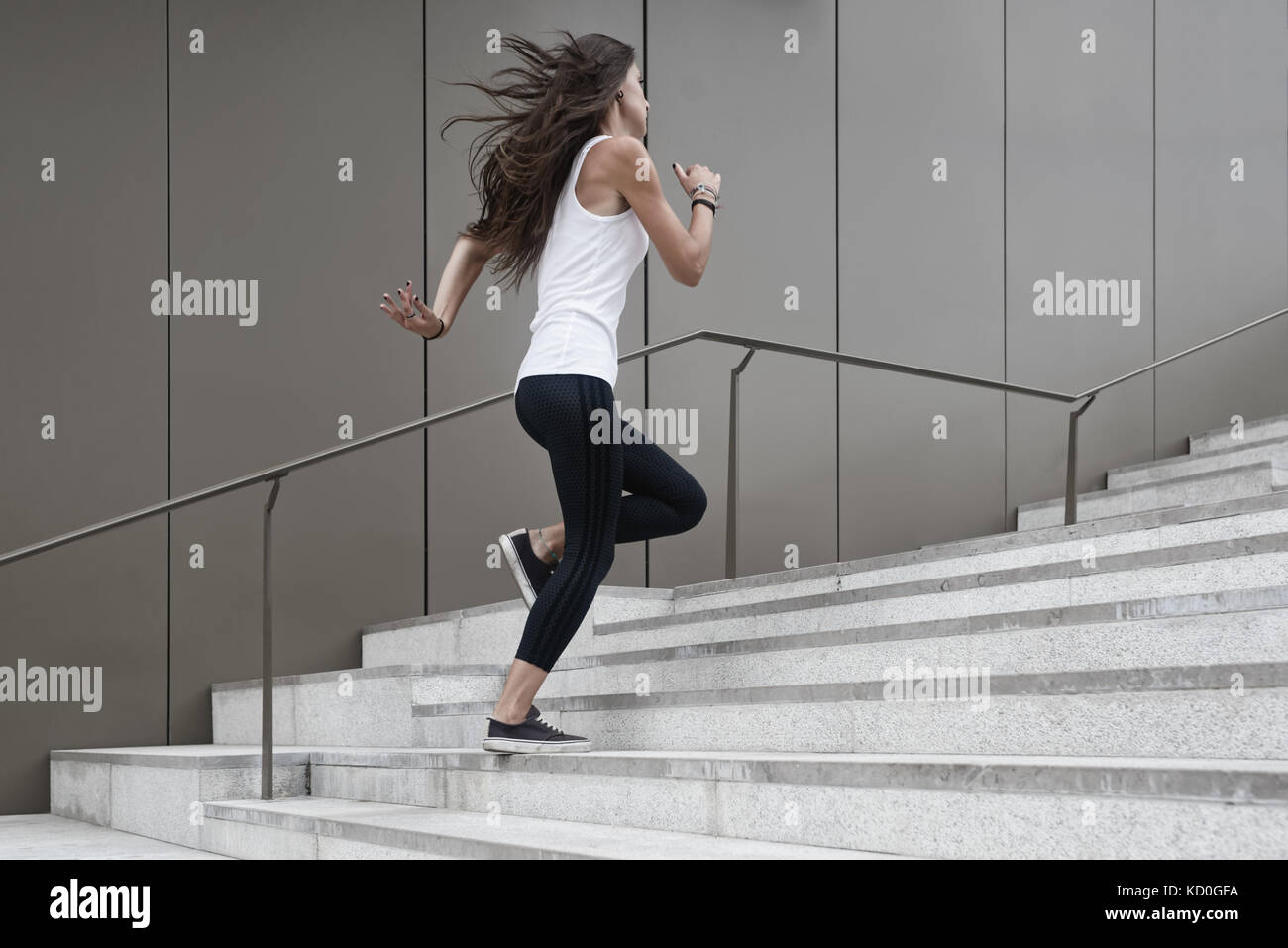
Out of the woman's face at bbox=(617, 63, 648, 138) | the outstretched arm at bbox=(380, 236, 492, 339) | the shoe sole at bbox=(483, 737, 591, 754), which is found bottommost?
the shoe sole at bbox=(483, 737, 591, 754)

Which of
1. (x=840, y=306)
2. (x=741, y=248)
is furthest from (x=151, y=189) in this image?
(x=840, y=306)

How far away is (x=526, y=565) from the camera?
2.92 metres

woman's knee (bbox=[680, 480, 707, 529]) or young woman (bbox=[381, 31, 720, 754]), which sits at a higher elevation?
young woman (bbox=[381, 31, 720, 754])

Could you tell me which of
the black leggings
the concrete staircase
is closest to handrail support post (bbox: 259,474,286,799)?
the concrete staircase

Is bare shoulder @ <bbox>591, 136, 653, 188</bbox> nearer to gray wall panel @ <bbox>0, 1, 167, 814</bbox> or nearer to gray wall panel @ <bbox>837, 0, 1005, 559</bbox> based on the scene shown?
gray wall panel @ <bbox>0, 1, 167, 814</bbox>

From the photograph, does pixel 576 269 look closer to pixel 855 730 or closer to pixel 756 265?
pixel 855 730

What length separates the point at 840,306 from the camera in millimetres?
6227

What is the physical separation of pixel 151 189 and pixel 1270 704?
14.4 feet

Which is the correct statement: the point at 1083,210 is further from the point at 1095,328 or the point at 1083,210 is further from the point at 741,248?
the point at 741,248

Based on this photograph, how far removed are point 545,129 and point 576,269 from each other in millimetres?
289

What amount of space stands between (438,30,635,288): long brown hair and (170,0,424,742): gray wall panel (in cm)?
255

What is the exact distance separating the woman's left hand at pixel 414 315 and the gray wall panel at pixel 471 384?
8.38ft

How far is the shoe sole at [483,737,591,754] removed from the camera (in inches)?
106

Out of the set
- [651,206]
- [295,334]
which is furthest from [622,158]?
[295,334]
